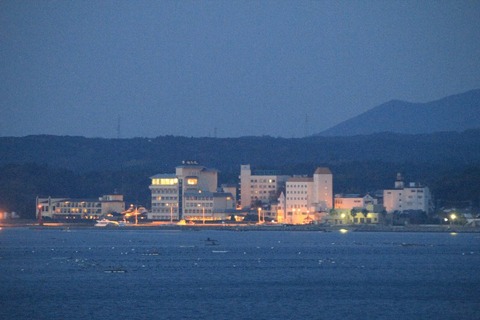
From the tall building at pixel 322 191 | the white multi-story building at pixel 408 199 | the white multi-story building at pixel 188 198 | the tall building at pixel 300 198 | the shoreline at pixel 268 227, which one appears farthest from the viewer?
the white multi-story building at pixel 188 198

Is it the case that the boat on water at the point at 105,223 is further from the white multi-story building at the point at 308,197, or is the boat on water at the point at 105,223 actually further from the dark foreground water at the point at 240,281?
the dark foreground water at the point at 240,281

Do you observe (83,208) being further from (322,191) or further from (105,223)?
(322,191)

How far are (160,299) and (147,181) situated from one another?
97522 mm

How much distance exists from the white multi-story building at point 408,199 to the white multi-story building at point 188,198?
50.4 feet

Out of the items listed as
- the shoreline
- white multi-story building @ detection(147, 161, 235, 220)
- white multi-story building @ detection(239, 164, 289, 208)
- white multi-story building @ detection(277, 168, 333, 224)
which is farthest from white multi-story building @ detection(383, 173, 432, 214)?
white multi-story building @ detection(147, 161, 235, 220)

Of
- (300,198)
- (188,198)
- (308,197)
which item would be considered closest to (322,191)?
(308,197)

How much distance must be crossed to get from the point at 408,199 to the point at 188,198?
20057mm

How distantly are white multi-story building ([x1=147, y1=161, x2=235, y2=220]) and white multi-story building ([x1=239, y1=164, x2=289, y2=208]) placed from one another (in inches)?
127

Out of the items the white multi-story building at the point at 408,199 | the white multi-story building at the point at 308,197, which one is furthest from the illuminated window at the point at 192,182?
the white multi-story building at the point at 408,199

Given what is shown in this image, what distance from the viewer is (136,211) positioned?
109 m

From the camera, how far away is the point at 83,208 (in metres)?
112

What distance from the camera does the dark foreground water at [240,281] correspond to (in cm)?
3475

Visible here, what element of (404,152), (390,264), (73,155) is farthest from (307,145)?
(390,264)

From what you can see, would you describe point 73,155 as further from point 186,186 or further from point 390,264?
point 390,264
